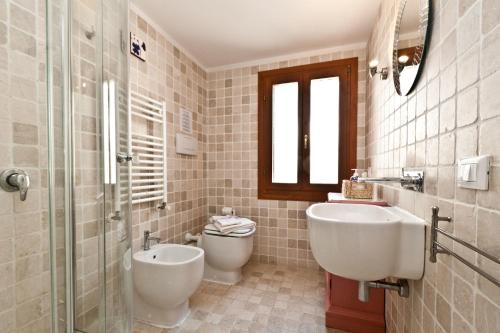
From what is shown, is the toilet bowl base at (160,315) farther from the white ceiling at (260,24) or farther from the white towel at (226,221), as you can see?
the white ceiling at (260,24)

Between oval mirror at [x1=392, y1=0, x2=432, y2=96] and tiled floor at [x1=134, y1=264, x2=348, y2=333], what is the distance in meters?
1.53

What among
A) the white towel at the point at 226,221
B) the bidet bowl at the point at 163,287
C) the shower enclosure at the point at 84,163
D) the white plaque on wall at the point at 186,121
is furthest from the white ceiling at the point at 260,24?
the bidet bowl at the point at 163,287

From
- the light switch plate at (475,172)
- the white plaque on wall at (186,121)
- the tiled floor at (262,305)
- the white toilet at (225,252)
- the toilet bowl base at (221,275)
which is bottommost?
the tiled floor at (262,305)

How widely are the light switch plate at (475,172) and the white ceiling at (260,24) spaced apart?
1532 mm

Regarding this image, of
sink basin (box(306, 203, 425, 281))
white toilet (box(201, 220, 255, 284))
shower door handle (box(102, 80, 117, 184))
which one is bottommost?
white toilet (box(201, 220, 255, 284))

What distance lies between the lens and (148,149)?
1.62m

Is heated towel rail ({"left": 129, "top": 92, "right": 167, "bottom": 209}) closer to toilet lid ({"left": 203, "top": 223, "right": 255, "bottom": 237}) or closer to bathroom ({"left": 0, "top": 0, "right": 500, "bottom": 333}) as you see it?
bathroom ({"left": 0, "top": 0, "right": 500, "bottom": 333})

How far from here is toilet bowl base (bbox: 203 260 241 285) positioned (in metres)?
1.95

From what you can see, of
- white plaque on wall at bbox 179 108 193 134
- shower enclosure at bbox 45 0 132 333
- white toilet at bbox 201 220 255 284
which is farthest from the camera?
white plaque on wall at bbox 179 108 193 134

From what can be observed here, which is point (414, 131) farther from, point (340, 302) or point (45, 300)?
point (45, 300)

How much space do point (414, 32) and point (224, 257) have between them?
6.33ft

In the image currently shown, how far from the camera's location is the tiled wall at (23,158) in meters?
0.82

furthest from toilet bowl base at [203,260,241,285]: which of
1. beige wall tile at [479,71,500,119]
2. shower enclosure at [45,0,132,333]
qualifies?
beige wall tile at [479,71,500,119]

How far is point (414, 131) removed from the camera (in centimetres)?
95
